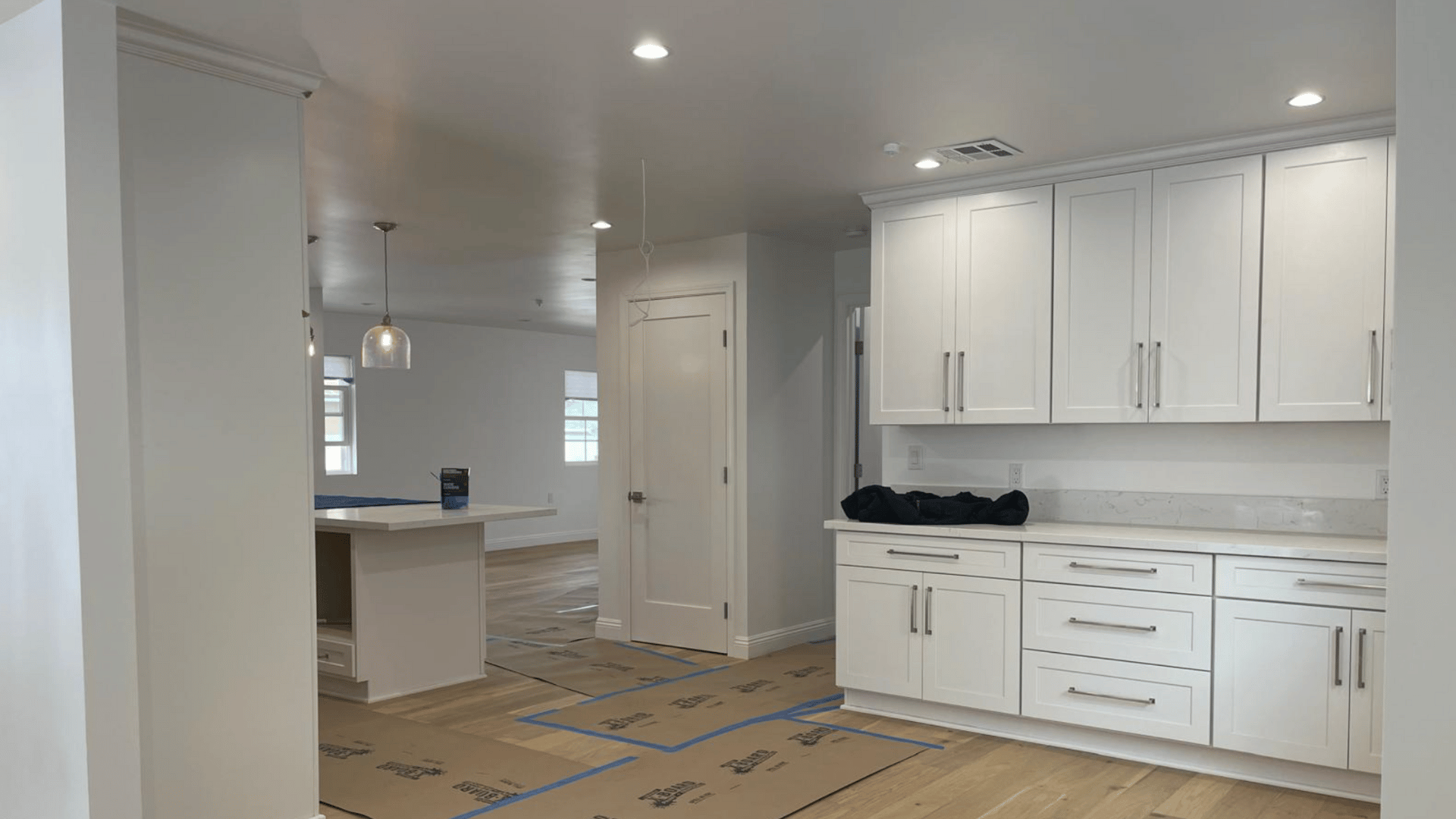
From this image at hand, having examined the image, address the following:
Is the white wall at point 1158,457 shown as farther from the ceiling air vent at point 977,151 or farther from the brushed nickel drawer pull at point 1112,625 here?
the ceiling air vent at point 977,151

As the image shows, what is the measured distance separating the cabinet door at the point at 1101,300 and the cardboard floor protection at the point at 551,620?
359 cm

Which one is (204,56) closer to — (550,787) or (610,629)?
(550,787)

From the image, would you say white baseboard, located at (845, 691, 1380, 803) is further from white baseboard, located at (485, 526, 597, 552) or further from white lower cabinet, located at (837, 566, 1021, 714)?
white baseboard, located at (485, 526, 597, 552)

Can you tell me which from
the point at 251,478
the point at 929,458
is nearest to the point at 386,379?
the point at 929,458

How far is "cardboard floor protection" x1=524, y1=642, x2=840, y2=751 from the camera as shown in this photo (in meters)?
4.48

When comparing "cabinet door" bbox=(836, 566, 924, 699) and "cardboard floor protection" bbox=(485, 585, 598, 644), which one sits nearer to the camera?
"cabinet door" bbox=(836, 566, 924, 699)

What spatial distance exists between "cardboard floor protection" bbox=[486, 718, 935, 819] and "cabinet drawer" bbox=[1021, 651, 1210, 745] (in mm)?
545

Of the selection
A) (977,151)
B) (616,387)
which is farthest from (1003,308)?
(616,387)

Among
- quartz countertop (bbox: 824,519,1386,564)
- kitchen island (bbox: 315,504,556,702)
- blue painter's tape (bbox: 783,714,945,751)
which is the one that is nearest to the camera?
quartz countertop (bbox: 824,519,1386,564)

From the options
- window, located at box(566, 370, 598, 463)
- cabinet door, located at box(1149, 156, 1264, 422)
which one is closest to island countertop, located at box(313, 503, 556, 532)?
cabinet door, located at box(1149, 156, 1264, 422)

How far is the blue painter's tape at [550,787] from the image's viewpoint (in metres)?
3.50

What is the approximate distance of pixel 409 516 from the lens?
516 cm

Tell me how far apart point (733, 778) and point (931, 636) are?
1.15 meters

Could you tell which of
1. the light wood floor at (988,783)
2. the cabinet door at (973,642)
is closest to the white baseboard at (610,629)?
the light wood floor at (988,783)
